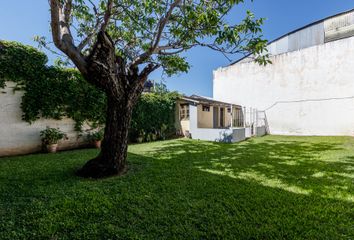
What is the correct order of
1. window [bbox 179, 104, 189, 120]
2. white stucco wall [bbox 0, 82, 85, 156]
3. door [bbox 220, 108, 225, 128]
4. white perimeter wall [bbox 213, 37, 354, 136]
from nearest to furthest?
white stucco wall [bbox 0, 82, 85, 156], white perimeter wall [bbox 213, 37, 354, 136], window [bbox 179, 104, 189, 120], door [bbox 220, 108, 225, 128]

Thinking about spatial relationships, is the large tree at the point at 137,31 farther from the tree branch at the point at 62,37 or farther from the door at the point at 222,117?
the door at the point at 222,117

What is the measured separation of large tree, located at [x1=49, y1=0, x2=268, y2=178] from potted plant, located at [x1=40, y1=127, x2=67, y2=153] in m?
3.79

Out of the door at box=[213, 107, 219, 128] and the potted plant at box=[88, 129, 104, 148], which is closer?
the potted plant at box=[88, 129, 104, 148]

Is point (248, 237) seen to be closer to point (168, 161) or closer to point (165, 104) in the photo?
point (168, 161)

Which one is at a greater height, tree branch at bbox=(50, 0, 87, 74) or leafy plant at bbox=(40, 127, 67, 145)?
tree branch at bbox=(50, 0, 87, 74)

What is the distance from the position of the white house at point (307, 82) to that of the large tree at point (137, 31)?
1180 centimetres

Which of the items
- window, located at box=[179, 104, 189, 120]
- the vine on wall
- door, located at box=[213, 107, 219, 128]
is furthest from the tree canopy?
door, located at box=[213, 107, 219, 128]

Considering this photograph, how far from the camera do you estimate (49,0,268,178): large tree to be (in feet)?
14.5

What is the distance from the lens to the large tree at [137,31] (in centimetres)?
442

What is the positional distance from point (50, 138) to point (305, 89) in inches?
627

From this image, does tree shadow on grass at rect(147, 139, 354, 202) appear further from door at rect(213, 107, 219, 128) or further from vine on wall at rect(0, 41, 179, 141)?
door at rect(213, 107, 219, 128)

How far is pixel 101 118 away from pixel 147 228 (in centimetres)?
763

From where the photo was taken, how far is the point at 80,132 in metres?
8.77

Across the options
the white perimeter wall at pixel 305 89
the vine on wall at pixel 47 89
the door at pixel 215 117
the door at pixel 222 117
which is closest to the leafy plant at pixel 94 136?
the vine on wall at pixel 47 89
